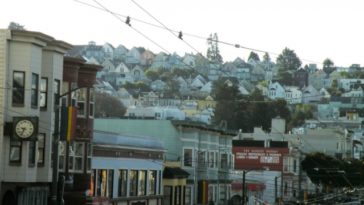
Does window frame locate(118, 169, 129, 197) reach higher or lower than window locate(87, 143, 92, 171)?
lower

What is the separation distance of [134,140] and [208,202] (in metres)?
16.6

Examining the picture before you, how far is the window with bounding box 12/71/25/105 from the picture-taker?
37.4 metres

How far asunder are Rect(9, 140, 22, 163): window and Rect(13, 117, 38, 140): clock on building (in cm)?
57

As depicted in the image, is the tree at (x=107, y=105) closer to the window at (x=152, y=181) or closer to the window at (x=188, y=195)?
the window at (x=188, y=195)

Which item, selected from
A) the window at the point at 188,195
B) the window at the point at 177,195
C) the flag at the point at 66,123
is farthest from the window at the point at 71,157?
the window at the point at 188,195

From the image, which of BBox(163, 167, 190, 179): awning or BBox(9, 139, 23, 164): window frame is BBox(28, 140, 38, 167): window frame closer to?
BBox(9, 139, 23, 164): window frame

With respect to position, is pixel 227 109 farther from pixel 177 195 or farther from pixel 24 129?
pixel 24 129

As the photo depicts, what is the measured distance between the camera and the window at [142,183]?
54094 millimetres

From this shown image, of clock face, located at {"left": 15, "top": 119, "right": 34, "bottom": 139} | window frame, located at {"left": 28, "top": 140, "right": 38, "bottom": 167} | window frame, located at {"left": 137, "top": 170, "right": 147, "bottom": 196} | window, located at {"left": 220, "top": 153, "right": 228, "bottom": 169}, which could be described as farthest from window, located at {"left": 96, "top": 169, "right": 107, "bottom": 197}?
window, located at {"left": 220, "top": 153, "right": 228, "bottom": 169}

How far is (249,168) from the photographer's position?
305 feet

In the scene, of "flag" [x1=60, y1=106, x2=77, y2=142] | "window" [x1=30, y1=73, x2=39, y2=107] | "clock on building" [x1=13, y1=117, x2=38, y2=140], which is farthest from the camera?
"window" [x1=30, y1=73, x2=39, y2=107]

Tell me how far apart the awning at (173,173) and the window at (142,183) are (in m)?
4.16

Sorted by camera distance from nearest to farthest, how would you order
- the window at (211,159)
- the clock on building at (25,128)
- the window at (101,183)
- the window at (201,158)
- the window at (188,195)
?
the clock on building at (25,128) < the window at (101,183) < the window at (188,195) < the window at (201,158) < the window at (211,159)

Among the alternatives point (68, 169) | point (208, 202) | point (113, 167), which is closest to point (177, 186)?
point (208, 202)
